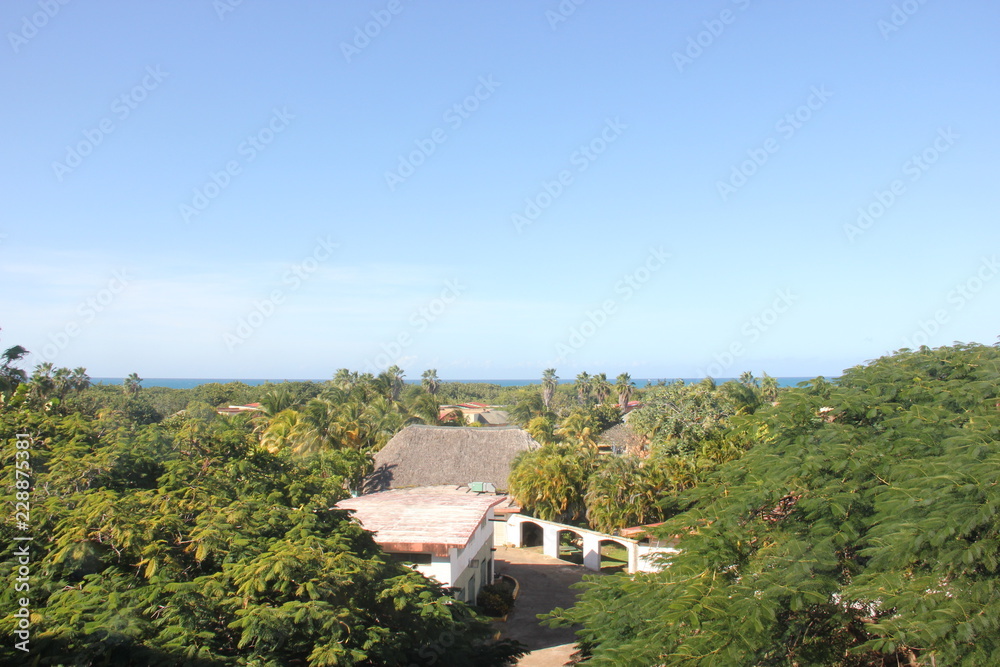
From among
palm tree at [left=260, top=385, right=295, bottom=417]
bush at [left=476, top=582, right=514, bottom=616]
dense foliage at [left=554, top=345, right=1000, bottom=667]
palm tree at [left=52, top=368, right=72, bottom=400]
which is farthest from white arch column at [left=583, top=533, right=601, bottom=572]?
palm tree at [left=52, top=368, right=72, bottom=400]

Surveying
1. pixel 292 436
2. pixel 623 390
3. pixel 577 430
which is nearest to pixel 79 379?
pixel 292 436

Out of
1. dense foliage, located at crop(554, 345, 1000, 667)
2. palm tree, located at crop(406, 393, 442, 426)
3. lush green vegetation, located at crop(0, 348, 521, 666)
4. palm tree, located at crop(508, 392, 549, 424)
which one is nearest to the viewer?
dense foliage, located at crop(554, 345, 1000, 667)

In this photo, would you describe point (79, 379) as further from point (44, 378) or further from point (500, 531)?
point (500, 531)

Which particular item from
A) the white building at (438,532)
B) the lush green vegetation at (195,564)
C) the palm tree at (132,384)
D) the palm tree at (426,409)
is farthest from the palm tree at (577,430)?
the palm tree at (132,384)

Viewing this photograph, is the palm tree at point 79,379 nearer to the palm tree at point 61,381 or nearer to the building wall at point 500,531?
the palm tree at point 61,381

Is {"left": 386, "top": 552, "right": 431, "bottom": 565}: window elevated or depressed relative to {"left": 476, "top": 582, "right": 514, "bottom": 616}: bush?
elevated

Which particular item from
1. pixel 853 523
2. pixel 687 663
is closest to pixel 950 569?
pixel 853 523

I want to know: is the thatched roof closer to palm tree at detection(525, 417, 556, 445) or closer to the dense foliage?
palm tree at detection(525, 417, 556, 445)
